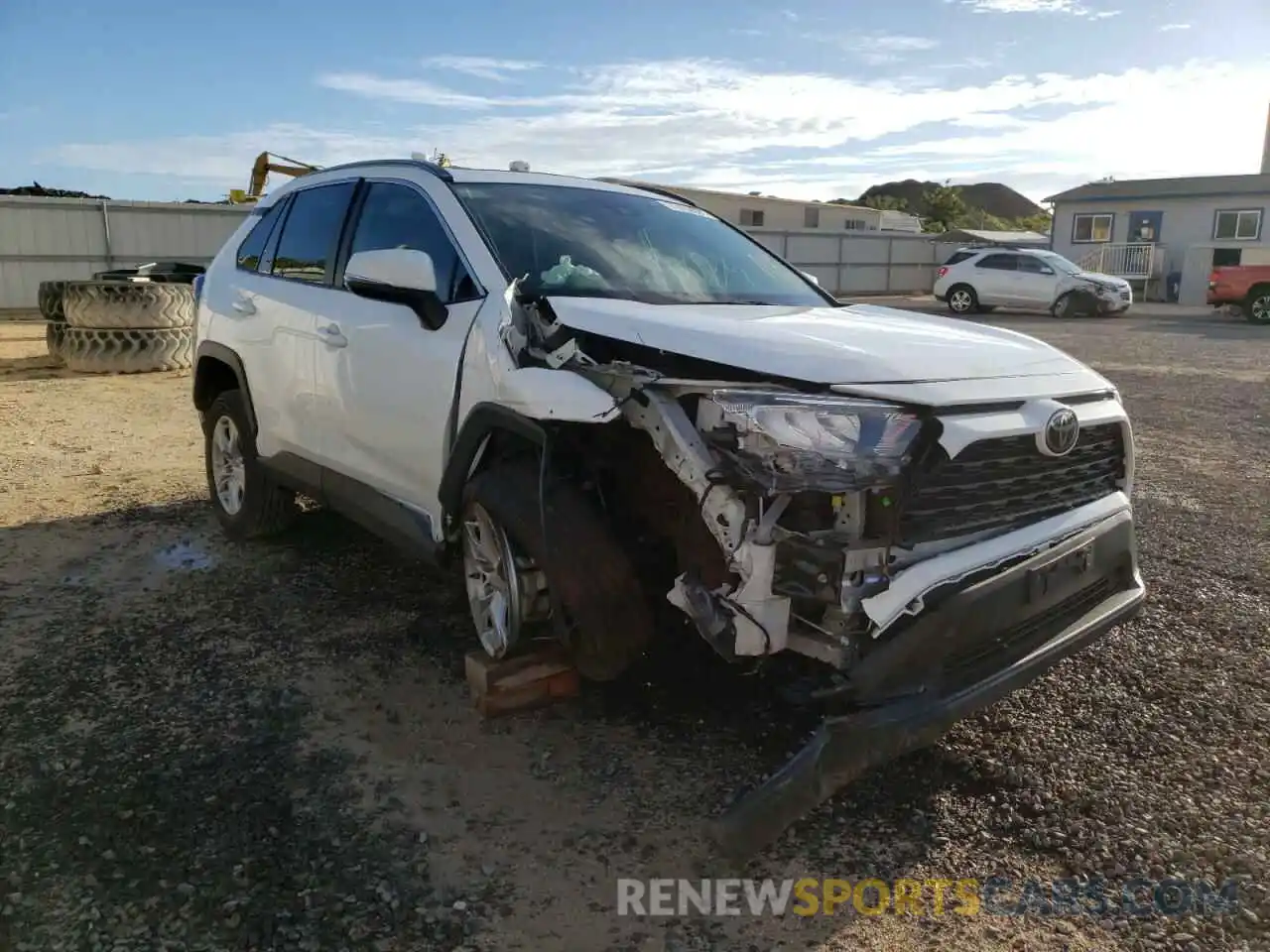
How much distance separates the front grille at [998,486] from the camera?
266 cm

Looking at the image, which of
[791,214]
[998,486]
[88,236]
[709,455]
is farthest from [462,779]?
[791,214]

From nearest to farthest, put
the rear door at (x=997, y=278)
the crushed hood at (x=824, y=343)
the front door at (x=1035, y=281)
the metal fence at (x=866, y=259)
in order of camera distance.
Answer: the crushed hood at (x=824, y=343) < the front door at (x=1035, y=281) < the rear door at (x=997, y=278) < the metal fence at (x=866, y=259)

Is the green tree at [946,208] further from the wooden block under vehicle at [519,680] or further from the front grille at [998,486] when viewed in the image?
the wooden block under vehicle at [519,680]

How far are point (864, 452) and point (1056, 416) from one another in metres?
0.71

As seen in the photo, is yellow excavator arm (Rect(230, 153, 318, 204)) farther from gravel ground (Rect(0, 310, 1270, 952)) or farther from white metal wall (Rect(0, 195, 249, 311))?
gravel ground (Rect(0, 310, 1270, 952))

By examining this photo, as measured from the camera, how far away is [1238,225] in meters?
32.8

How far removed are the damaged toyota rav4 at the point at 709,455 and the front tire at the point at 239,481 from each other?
2.66 ft

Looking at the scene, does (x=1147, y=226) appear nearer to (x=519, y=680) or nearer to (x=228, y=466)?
(x=228, y=466)

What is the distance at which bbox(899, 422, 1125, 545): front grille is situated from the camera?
2.66 metres

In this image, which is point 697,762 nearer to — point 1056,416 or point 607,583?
point 607,583

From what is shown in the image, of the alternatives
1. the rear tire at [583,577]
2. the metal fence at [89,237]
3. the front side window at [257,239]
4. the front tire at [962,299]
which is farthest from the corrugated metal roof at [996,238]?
the rear tire at [583,577]

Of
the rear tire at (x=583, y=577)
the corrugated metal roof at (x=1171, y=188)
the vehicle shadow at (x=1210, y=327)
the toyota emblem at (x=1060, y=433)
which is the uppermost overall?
the corrugated metal roof at (x=1171, y=188)

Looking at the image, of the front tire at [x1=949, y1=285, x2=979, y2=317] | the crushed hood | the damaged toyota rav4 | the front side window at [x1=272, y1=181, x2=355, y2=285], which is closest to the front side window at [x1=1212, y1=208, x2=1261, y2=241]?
the front tire at [x1=949, y1=285, x2=979, y2=317]

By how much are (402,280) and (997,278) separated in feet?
78.5
